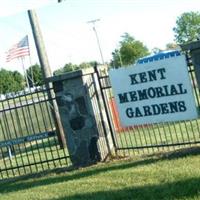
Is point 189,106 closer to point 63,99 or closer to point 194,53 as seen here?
point 194,53

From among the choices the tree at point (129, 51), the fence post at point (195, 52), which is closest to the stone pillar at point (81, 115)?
the fence post at point (195, 52)

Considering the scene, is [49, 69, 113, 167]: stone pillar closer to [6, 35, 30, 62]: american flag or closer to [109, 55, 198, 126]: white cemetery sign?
[109, 55, 198, 126]: white cemetery sign

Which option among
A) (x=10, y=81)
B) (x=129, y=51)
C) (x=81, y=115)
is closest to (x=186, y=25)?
(x=129, y=51)

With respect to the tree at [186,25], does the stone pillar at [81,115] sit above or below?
below

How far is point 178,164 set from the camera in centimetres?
785

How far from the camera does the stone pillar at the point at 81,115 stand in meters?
9.64

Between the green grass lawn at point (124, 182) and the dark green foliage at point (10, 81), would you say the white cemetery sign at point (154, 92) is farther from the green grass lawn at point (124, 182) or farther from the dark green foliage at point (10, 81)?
the dark green foliage at point (10, 81)

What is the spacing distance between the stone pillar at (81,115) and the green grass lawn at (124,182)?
19.5 inches

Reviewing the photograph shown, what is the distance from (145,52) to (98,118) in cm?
7495

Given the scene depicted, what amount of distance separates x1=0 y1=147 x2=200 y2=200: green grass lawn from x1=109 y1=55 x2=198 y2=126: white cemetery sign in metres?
0.70

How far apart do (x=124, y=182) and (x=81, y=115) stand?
2578 mm

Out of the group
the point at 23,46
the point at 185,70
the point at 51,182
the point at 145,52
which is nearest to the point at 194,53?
the point at 185,70

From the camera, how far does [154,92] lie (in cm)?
907

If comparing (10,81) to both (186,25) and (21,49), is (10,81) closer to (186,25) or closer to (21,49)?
(186,25)
